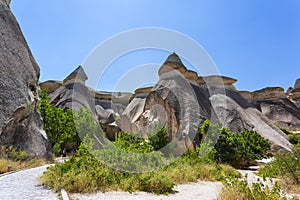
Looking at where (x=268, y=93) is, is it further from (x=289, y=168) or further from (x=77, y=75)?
(x=289, y=168)

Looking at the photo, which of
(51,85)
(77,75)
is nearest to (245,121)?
(77,75)

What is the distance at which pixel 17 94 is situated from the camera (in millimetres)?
10344

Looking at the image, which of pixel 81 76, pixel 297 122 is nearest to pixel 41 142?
pixel 81 76

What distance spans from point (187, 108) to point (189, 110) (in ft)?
0.86

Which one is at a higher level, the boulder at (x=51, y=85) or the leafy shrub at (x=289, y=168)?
the boulder at (x=51, y=85)

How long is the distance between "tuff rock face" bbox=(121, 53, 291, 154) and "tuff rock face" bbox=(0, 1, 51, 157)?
8.85 metres

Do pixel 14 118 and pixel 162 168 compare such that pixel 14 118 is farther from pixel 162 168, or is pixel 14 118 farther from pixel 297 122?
pixel 297 122

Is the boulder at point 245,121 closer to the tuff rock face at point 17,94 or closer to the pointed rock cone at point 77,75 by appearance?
the tuff rock face at point 17,94

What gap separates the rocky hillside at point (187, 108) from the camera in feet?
54.2

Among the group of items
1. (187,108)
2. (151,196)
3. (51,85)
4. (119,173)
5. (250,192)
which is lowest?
(151,196)

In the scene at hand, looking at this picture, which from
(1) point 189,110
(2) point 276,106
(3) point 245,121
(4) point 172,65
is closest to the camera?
(1) point 189,110

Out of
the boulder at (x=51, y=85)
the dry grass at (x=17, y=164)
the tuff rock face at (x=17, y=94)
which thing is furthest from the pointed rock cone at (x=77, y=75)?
the dry grass at (x=17, y=164)

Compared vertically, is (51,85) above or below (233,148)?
above

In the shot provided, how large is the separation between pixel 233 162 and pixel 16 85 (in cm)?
1213
